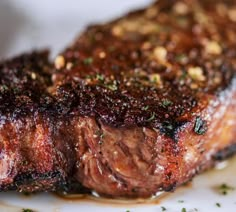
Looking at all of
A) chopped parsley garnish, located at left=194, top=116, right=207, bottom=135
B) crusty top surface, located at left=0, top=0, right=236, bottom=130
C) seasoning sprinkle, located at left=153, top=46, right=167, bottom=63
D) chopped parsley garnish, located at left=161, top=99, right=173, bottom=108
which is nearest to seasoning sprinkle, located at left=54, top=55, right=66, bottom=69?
crusty top surface, located at left=0, top=0, right=236, bottom=130

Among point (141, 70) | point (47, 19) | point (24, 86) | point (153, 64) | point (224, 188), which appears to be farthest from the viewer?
point (47, 19)

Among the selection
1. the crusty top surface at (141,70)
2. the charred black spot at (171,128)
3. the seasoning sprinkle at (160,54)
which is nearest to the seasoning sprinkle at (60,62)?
the crusty top surface at (141,70)

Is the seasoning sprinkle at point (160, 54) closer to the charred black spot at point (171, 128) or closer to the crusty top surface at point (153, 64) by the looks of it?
the crusty top surface at point (153, 64)

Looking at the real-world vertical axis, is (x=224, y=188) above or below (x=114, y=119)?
below

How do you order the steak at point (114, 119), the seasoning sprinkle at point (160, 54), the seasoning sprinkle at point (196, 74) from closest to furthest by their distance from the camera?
the steak at point (114, 119), the seasoning sprinkle at point (196, 74), the seasoning sprinkle at point (160, 54)

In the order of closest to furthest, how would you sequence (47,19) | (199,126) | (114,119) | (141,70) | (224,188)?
1. (114,119)
2. (199,126)
3. (224,188)
4. (141,70)
5. (47,19)

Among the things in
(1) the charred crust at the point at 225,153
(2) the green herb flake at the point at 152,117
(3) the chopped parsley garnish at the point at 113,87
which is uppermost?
(3) the chopped parsley garnish at the point at 113,87

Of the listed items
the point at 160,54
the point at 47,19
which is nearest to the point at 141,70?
the point at 160,54

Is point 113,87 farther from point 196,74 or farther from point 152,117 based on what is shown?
point 196,74

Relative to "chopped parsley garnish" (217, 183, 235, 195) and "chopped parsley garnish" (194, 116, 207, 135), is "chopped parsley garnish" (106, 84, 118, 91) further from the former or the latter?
"chopped parsley garnish" (217, 183, 235, 195)
